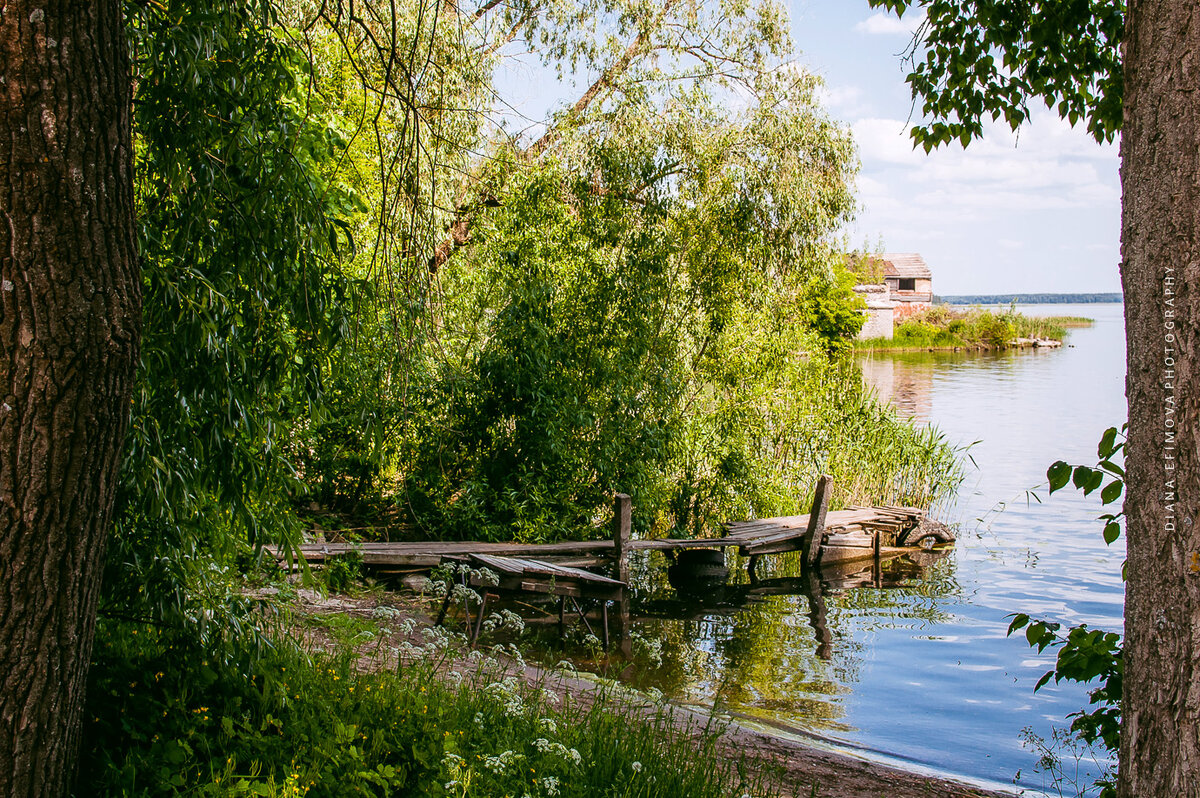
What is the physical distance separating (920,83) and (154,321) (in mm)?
5729

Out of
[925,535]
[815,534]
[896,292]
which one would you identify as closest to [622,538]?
[815,534]

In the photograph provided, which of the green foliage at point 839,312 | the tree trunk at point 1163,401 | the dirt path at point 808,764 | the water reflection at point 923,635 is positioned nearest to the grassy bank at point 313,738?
the dirt path at point 808,764

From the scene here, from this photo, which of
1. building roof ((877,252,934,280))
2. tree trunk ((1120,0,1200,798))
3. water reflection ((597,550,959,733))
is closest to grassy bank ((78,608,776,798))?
tree trunk ((1120,0,1200,798))

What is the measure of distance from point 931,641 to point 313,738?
9.80 meters

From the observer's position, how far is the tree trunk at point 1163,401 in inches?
92.7

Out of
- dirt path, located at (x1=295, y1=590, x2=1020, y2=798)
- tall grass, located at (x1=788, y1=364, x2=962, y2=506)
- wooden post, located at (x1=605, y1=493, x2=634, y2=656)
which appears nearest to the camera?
dirt path, located at (x1=295, y1=590, x2=1020, y2=798)

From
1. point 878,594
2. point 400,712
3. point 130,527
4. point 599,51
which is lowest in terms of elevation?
point 878,594

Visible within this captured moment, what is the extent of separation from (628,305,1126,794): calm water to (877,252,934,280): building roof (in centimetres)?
6022

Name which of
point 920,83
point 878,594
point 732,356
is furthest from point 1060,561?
point 920,83

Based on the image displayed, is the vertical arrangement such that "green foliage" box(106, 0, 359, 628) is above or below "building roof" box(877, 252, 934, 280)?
below

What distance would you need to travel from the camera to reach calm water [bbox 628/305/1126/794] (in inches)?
338

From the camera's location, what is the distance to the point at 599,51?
15.3 metres

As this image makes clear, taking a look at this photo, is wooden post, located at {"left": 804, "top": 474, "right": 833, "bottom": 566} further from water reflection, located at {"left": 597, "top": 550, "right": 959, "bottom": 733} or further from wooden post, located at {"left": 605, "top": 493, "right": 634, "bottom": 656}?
wooden post, located at {"left": 605, "top": 493, "right": 634, "bottom": 656}

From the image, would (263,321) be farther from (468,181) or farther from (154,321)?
(468,181)
